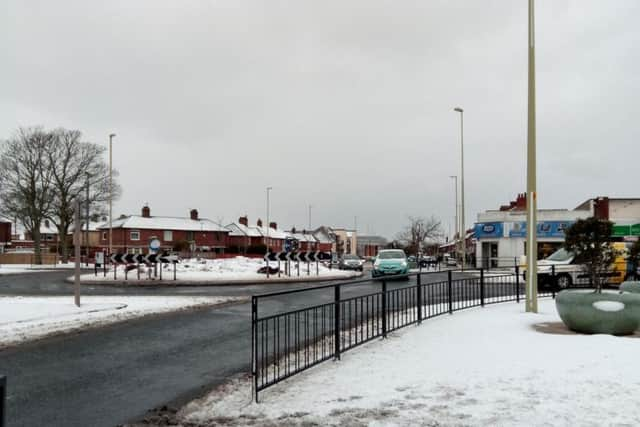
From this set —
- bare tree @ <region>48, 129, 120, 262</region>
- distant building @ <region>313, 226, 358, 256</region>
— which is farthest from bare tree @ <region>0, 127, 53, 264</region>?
distant building @ <region>313, 226, 358, 256</region>

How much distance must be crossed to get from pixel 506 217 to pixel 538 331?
41.2 metres

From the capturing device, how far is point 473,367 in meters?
6.84

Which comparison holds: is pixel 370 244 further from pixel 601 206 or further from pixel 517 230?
pixel 517 230

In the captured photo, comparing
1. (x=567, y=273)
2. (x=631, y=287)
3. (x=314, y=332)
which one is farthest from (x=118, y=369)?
(x=567, y=273)

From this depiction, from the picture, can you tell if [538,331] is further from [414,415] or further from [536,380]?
[414,415]

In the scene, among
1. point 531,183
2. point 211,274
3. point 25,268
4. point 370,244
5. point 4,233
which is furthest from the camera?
point 370,244

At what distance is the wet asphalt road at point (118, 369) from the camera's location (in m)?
5.96

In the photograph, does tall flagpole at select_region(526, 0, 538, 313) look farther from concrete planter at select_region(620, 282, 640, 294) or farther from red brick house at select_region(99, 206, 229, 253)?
red brick house at select_region(99, 206, 229, 253)

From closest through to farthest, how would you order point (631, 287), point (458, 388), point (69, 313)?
point (458, 388) → point (631, 287) → point (69, 313)

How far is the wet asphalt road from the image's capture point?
5961 millimetres

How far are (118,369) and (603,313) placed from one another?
25.0ft

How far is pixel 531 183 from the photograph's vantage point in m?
12.6

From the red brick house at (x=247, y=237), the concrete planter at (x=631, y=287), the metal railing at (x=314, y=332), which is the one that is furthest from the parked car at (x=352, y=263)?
the red brick house at (x=247, y=237)

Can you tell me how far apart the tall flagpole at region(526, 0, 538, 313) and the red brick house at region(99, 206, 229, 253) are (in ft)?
220
